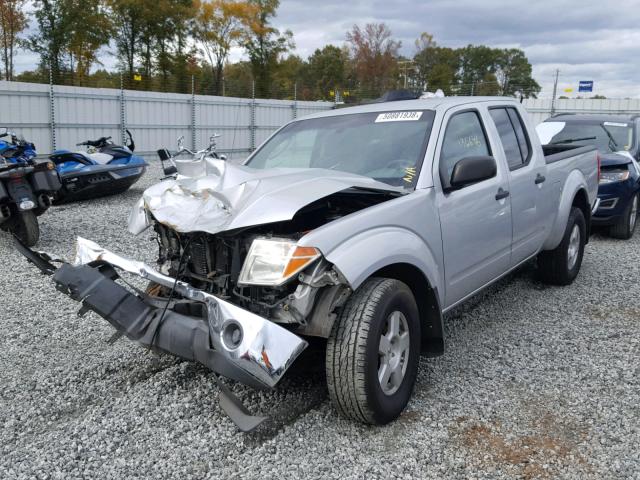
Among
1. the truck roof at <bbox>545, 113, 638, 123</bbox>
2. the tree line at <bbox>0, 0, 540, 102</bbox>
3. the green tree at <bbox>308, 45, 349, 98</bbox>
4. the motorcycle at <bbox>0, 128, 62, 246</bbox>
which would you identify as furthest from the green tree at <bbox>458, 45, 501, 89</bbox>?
the motorcycle at <bbox>0, 128, 62, 246</bbox>

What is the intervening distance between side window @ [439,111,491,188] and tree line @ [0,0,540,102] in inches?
557

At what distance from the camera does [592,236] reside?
29.1 ft

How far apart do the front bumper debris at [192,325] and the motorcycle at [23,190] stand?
439cm

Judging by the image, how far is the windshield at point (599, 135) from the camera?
910cm

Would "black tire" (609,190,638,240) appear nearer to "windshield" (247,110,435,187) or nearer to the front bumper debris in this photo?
"windshield" (247,110,435,187)

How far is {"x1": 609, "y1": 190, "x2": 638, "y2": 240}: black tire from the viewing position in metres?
8.45

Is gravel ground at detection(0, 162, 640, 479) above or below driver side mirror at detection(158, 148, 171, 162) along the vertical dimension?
below

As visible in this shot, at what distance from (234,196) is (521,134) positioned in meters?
2.98

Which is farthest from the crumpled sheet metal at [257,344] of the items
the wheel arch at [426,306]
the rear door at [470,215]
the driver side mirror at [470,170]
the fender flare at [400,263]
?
the driver side mirror at [470,170]

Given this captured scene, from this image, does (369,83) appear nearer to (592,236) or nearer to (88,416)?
(592,236)

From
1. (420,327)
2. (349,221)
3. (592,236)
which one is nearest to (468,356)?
(420,327)

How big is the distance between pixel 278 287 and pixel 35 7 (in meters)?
35.9

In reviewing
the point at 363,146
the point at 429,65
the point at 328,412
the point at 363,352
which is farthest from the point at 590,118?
the point at 429,65

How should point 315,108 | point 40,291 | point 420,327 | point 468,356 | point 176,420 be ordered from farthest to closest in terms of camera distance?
point 315,108, point 40,291, point 468,356, point 420,327, point 176,420
